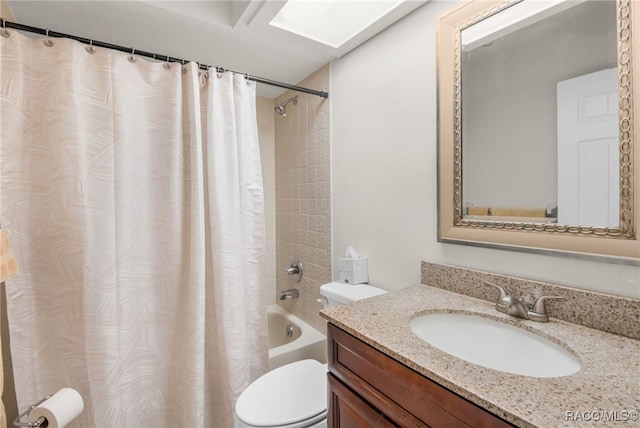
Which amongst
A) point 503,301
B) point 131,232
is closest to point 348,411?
point 503,301

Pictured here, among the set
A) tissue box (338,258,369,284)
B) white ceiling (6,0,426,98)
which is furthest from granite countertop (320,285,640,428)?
white ceiling (6,0,426,98)

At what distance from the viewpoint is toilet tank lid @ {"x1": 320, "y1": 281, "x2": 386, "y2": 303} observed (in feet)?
4.67

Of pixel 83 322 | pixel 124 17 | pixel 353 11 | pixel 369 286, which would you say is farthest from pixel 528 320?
pixel 124 17

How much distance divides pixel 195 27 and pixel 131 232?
1080 millimetres

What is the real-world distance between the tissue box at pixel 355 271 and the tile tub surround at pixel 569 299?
52 centimetres

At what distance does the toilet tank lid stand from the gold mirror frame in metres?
0.46

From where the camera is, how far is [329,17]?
1.52m

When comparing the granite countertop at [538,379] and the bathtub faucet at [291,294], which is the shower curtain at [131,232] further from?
the granite countertop at [538,379]

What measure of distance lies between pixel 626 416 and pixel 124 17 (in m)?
2.13

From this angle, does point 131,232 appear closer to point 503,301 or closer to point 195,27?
point 195,27

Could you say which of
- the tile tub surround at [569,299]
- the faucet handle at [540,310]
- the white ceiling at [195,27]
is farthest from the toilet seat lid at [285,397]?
the white ceiling at [195,27]

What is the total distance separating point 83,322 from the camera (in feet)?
3.95

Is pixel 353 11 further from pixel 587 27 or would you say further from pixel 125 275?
pixel 125 275

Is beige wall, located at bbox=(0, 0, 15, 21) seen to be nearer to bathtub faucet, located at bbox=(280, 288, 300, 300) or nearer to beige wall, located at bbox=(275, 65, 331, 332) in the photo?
beige wall, located at bbox=(275, 65, 331, 332)
